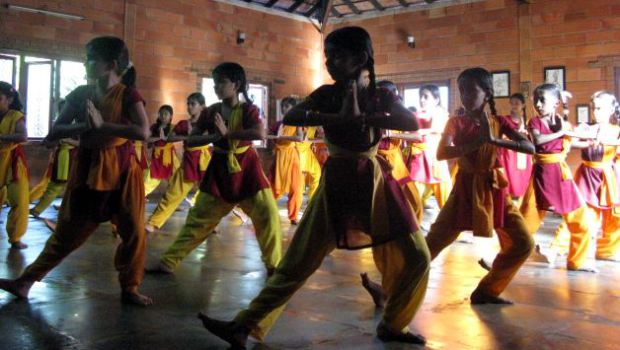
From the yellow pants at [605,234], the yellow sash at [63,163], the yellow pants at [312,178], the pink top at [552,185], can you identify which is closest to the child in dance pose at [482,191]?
the pink top at [552,185]

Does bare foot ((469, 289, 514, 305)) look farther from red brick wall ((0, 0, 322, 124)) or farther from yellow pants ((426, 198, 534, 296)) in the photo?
red brick wall ((0, 0, 322, 124))

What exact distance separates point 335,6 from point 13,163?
9681 mm

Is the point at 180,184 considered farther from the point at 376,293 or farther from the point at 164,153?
the point at 376,293

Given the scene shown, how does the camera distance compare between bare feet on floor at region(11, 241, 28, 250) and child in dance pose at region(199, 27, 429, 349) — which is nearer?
child in dance pose at region(199, 27, 429, 349)

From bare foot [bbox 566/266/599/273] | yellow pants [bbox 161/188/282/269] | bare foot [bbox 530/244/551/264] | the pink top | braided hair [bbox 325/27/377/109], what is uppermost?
braided hair [bbox 325/27/377/109]

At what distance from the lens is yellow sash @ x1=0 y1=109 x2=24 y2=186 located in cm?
471

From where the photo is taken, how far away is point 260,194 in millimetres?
3816

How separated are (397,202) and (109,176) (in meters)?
1.52

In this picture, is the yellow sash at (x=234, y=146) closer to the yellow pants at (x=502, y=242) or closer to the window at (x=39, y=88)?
the yellow pants at (x=502, y=242)

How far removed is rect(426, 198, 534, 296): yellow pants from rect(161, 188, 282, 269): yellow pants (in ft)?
3.36

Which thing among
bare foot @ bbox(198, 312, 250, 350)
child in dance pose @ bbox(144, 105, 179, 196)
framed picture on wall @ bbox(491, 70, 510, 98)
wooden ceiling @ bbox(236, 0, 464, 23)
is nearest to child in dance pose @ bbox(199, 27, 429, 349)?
bare foot @ bbox(198, 312, 250, 350)

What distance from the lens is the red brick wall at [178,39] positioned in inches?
385

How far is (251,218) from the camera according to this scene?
391 cm

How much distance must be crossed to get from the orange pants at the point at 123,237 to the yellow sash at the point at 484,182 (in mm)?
1759
